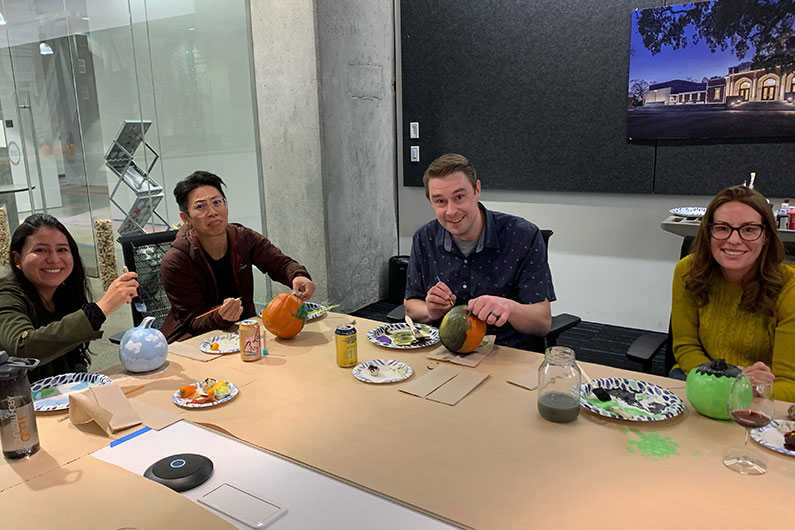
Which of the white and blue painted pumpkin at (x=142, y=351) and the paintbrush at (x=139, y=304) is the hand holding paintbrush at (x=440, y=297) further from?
the paintbrush at (x=139, y=304)

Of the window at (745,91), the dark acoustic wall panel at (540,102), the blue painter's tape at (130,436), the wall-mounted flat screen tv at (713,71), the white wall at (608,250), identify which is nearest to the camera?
the blue painter's tape at (130,436)

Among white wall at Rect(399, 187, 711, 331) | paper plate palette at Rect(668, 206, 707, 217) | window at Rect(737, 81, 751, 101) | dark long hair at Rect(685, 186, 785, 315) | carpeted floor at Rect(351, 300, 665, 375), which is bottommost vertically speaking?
carpeted floor at Rect(351, 300, 665, 375)

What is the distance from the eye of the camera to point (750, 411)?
1.16m

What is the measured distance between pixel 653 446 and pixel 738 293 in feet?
2.31

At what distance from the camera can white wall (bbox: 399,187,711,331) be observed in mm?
3900

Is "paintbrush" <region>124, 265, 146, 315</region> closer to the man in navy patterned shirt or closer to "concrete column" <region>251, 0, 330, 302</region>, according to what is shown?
the man in navy patterned shirt

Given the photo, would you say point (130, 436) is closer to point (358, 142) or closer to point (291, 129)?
point (291, 129)

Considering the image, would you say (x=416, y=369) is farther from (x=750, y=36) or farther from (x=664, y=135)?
(x=750, y=36)

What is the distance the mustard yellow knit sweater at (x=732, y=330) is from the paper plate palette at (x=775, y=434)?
233 millimetres

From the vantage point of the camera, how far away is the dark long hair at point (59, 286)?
1762mm

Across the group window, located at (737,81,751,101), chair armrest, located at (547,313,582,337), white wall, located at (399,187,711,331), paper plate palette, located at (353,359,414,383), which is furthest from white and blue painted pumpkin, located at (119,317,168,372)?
window, located at (737,81,751,101)

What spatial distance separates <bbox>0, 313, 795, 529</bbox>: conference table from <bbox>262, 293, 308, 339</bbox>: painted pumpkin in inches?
11.5

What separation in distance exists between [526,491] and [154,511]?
66cm

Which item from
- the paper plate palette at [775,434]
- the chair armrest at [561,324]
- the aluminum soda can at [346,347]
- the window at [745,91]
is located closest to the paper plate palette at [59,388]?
the aluminum soda can at [346,347]
